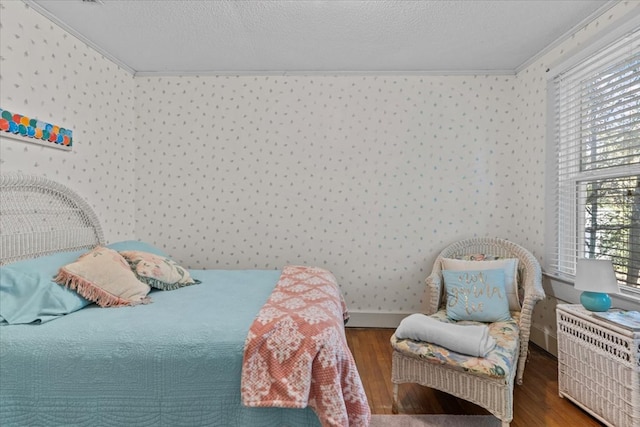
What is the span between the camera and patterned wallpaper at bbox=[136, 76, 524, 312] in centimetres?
318

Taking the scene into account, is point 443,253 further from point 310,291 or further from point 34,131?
point 34,131

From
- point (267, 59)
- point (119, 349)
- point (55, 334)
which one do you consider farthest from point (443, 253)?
point (55, 334)

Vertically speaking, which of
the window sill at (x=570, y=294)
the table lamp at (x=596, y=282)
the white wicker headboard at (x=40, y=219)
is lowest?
the window sill at (x=570, y=294)

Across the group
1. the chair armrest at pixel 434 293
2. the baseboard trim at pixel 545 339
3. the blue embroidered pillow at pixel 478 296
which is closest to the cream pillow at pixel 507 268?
the blue embroidered pillow at pixel 478 296

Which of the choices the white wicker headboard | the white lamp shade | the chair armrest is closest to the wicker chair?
the chair armrest

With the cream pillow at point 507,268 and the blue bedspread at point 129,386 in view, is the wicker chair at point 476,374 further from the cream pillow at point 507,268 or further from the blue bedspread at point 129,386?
the blue bedspread at point 129,386

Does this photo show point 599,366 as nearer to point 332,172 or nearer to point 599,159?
point 599,159

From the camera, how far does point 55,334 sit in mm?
1470

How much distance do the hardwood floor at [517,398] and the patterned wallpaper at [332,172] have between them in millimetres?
930

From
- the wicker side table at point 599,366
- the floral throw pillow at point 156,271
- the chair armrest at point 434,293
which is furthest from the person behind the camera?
the chair armrest at point 434,293

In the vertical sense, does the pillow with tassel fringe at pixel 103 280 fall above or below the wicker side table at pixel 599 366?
above

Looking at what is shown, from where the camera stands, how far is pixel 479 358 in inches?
69.4

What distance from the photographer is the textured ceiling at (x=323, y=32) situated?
2.17m

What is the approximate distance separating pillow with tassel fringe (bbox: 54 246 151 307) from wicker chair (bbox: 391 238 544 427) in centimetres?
159
